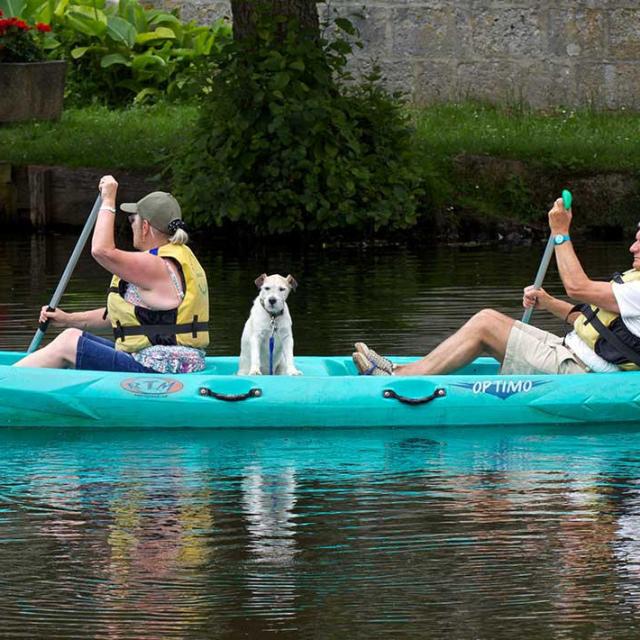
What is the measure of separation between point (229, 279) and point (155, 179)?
2.94 metres

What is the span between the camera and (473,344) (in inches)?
372

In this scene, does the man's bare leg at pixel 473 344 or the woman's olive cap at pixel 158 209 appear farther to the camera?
the man's bare leg at pixel 473 344

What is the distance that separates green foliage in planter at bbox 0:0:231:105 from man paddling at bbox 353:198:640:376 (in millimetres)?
11945

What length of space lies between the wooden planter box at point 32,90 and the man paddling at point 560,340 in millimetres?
11110

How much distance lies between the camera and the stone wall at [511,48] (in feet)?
67.7

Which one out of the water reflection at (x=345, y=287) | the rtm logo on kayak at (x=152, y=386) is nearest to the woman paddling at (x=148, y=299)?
the rtm logo on kayak at (x=152, y=386)

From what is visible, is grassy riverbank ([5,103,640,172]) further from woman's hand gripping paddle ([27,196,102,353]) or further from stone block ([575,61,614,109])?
woman's hand gripping paddle ([27,196,102,353])

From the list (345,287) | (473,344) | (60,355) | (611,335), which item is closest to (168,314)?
(60,355)

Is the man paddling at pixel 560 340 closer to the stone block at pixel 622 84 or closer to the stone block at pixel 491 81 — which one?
the stone block at pixel 491 81

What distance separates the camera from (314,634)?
233 inches

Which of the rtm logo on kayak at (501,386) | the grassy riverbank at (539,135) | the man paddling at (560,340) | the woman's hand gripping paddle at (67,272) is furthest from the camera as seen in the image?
the grassy riverbank at (539,135)

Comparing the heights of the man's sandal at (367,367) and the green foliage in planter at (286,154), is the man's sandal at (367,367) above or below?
below

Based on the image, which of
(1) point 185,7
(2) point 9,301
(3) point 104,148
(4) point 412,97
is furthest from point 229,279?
(1) point 185,7

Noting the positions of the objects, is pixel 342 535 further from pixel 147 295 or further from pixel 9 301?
pixel 9 301
